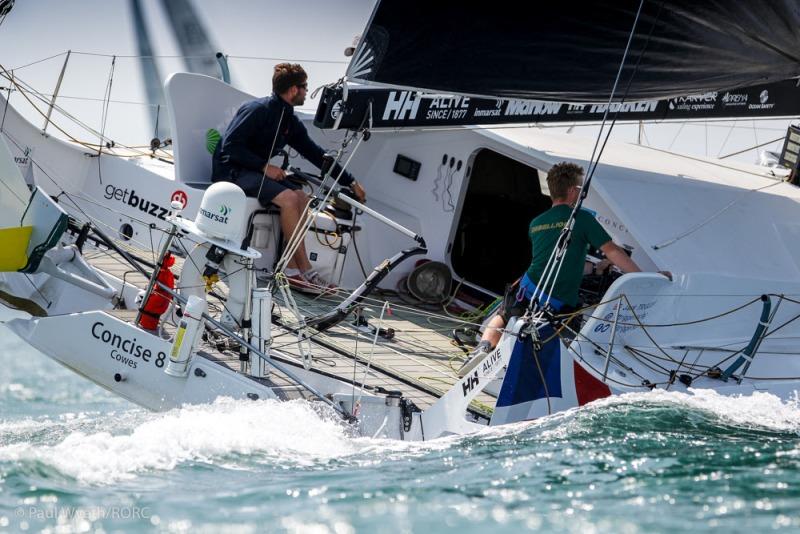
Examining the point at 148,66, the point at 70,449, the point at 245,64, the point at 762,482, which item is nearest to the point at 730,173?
the point at 762,482

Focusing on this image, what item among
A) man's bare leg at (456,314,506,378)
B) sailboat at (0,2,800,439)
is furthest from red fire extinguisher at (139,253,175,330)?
man's bare leg at (456,314,506,378)

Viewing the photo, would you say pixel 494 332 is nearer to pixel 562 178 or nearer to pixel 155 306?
pixel 562 178

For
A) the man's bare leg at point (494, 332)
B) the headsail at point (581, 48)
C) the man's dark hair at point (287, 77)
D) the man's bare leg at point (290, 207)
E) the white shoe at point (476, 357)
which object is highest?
the headsail at point (581, 48)

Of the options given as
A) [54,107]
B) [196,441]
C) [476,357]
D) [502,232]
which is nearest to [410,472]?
[196,441]

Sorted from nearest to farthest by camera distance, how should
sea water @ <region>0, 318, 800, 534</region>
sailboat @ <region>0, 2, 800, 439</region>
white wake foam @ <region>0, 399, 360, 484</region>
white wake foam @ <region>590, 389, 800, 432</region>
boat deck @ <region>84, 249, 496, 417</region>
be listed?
1. sea water @ <region>0, 318, 800, 534</region>
2. white wake foam @ <region>0, 399, 360, 484</region>
3. white wake foam @ <region>590, 389, 800, 432</region>
4. sailboat @ <region>0, 2, 800, 439</region>
5. boat deck @ <region>84, 249, 496, 417</region>

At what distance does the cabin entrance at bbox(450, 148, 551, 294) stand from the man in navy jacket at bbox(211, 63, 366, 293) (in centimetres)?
125

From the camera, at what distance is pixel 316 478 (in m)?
4.36

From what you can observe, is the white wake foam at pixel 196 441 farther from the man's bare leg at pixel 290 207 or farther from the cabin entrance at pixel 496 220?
the cabin entrance at pixel 496 220

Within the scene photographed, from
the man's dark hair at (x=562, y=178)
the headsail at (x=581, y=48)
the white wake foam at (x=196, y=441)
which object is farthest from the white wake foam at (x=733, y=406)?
the headsail at (x=581, y=48)

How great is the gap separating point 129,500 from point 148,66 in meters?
10.1

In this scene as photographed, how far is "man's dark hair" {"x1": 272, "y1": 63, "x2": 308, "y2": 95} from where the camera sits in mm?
6969

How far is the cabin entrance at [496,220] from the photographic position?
8.00 metres

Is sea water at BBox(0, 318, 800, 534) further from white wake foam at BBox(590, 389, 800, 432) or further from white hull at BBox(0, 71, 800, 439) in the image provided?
white hull at BBox(0, 71, 800, 439)

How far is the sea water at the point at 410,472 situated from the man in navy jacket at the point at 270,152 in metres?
1.87
